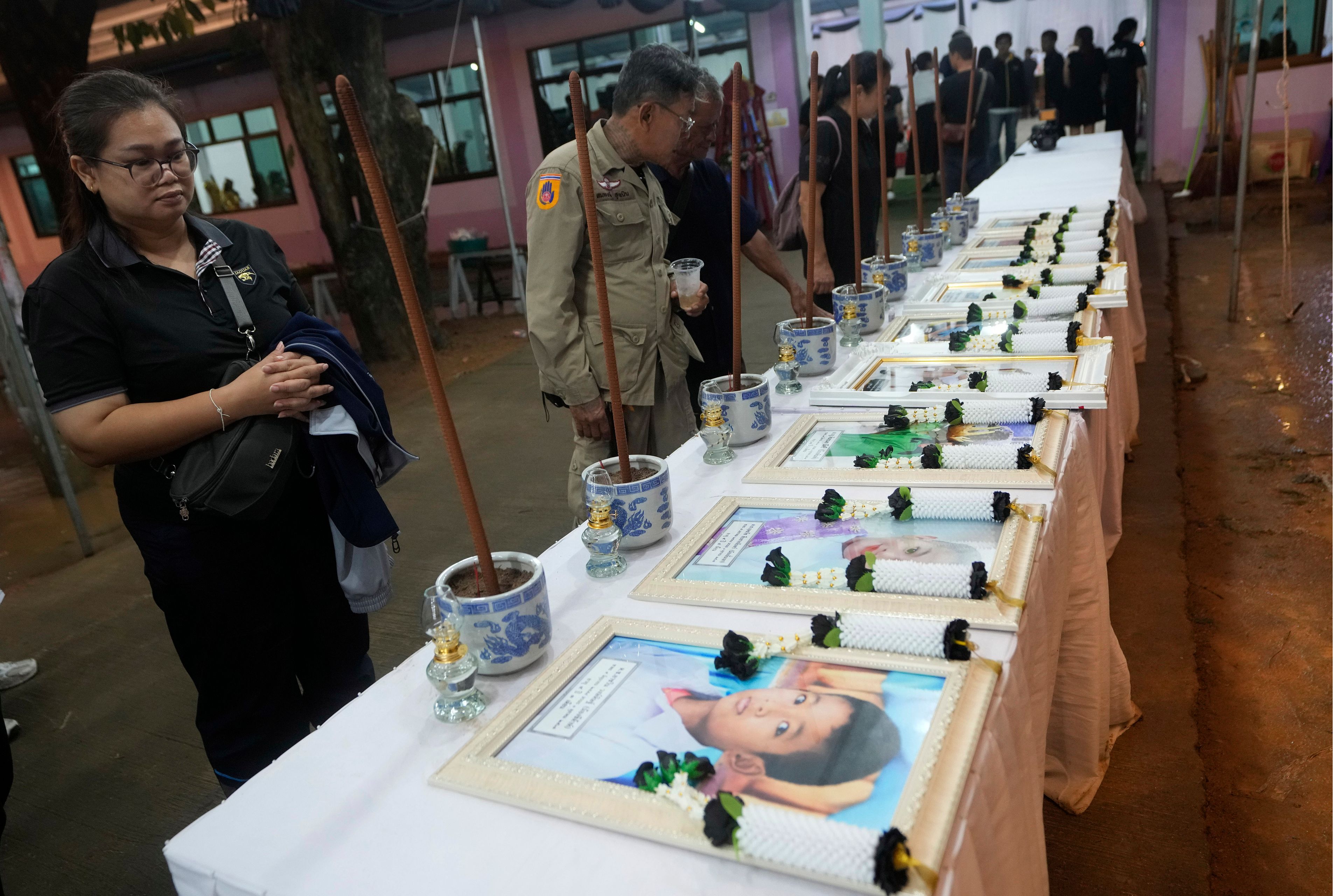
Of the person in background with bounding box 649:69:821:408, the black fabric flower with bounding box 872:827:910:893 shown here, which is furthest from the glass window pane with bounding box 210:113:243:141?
the black fabric flower with bounding box 872:827:910:893

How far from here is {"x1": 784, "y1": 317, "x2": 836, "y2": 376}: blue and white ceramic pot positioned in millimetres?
1847

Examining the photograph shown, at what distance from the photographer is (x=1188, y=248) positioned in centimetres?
625

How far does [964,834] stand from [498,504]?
2.76 m

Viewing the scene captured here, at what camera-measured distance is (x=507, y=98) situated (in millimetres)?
8617

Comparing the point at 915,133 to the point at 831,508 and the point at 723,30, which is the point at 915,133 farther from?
the point at 723,30

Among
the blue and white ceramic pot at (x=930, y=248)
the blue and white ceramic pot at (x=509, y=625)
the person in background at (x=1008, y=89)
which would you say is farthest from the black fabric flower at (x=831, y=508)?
the person in background at (x=1008, y=89)

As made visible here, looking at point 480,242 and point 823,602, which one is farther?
point 480,242

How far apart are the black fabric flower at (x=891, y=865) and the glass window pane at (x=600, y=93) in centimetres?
791

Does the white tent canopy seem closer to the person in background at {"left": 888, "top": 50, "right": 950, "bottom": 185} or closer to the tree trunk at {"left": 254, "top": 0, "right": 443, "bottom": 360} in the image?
the person in background at {"left": 888, "top": 50, "right": 950, "bottom": 185}

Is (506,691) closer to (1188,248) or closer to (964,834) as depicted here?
(964,834)

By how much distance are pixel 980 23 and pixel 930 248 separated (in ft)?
25.7

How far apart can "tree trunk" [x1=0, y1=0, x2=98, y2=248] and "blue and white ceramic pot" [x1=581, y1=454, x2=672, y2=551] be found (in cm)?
349

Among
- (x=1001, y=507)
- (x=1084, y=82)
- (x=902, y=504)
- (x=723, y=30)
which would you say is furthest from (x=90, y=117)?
(x=1084, y=82)

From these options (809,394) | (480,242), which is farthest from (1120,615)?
(480,242)
